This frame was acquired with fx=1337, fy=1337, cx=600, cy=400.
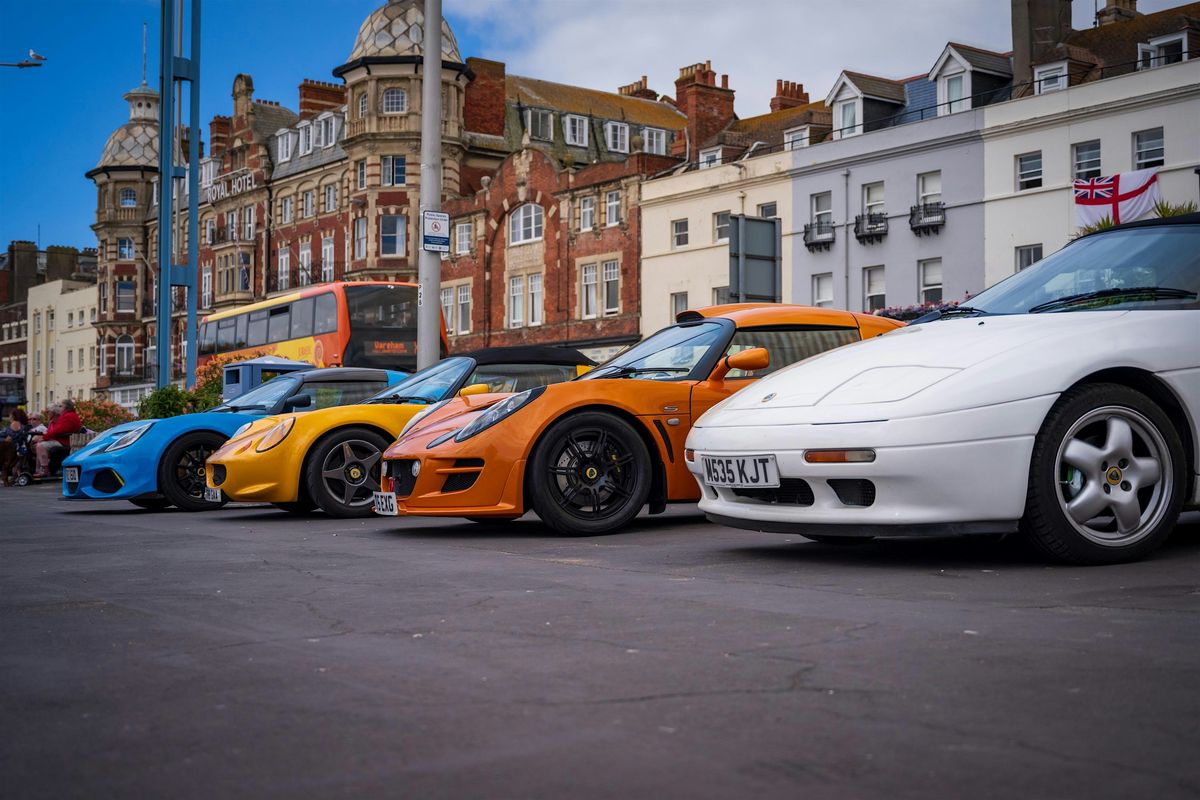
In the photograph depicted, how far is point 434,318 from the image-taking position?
17250 millimetres

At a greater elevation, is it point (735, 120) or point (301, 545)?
point (735, 120)

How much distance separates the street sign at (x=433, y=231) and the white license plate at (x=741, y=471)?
1021 centimetres

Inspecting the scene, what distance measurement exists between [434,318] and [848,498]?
11.7m

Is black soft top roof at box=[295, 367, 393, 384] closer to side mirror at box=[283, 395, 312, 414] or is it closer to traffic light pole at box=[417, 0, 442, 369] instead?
Answer: side mirror at box=[283, 395, 312, 414]

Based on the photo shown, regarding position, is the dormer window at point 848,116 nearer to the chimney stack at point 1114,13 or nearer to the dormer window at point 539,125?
the chimney stack at point 1114,13

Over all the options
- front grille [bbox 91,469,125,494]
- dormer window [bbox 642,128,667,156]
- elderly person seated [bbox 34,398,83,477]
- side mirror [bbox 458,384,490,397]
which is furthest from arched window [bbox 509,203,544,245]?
side mirror [bbox 458,384,490,397]

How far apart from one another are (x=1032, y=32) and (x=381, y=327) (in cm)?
2359

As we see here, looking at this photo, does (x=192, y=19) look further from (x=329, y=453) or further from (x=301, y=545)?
(x=301, y=545)

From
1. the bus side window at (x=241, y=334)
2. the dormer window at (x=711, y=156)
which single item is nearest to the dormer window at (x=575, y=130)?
the dormer window at (x=711, y=156)

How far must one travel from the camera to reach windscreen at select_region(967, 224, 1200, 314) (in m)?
6.49

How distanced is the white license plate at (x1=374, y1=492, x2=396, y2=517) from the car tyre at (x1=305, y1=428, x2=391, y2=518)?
6.68 feet

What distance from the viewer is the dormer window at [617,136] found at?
6562 cm

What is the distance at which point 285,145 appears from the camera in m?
71.9

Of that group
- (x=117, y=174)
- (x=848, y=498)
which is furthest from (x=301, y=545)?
(x=117, y=174)
